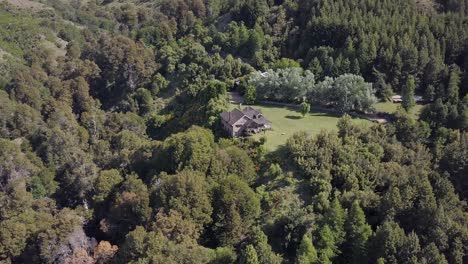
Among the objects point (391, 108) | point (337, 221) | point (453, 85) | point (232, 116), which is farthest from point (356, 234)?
point (453, 85)

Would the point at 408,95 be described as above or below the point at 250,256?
above

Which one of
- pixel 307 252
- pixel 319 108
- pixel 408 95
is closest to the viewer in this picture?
pixel 307 252

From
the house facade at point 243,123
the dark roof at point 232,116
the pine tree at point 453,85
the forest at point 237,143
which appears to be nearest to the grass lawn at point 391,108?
the forest at point 237,143

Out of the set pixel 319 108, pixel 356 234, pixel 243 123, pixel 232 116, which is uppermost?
pixel 232 116

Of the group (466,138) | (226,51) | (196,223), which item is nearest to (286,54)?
(226,51)

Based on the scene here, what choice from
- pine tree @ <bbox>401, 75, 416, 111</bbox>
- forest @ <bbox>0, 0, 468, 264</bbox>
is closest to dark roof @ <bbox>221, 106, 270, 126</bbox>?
forest @ <bbox>0, 0, 468, 264</bbox>

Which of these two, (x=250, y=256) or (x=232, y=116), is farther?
(x=232, y=116)

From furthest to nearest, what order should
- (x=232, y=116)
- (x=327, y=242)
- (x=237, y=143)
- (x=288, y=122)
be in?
(x=288, y=122), (x=232, y=116), (x=237, y=143), (x=327, y=242)

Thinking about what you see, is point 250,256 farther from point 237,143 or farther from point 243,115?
point 243,115
